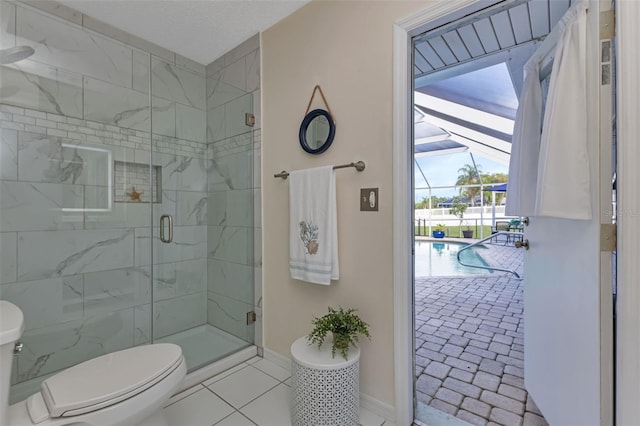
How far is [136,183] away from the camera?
2.21 meters

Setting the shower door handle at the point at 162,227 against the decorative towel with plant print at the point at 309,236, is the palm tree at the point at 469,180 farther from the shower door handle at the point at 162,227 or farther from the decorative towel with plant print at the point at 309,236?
the shower door handle at the point at 162,227

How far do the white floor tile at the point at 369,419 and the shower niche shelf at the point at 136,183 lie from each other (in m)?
2.04

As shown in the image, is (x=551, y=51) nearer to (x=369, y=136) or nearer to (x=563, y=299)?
(x=369, y=136)

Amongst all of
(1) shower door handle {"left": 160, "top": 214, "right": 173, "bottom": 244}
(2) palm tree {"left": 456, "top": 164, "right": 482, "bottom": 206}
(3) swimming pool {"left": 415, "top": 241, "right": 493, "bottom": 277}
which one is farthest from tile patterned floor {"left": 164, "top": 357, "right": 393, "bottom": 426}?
(2) palm tree {"left": 456, "top": 164, "right": 482, "bottom": 206}

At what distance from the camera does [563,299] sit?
122 cm

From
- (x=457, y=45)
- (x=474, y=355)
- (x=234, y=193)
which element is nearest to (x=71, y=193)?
(x=234, y=193)

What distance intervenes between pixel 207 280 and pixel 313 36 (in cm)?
206

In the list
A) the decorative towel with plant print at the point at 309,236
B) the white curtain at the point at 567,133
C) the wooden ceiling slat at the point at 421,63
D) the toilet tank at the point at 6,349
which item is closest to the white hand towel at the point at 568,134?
the white curtain at the point at 567,133

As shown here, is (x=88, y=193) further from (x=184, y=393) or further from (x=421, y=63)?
(x=421, y=63)

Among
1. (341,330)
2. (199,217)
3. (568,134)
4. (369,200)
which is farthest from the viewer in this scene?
(199,217)

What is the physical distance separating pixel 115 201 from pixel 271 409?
1791 millimetres

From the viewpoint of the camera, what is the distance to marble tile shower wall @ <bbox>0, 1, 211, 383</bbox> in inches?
70.1

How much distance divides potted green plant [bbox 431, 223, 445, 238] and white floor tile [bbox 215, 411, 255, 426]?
377 inches

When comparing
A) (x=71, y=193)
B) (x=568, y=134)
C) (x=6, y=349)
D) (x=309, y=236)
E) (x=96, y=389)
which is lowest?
(x=96, y=389)
